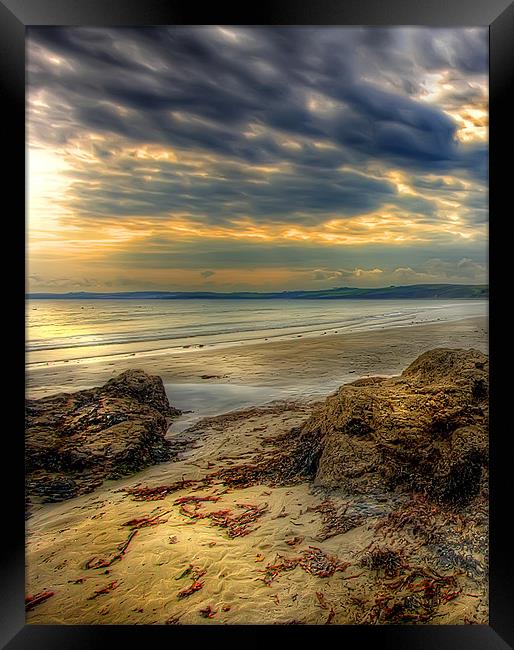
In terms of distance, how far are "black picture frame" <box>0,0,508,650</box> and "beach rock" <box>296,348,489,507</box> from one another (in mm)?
336

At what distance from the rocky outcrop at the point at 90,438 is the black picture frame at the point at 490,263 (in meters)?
0.69

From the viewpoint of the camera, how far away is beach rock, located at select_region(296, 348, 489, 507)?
203cm

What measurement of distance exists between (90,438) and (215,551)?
1191mm

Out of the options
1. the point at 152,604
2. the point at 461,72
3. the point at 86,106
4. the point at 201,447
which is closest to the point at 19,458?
the point at 152,604

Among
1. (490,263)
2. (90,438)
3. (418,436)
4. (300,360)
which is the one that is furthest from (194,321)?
(490,263)

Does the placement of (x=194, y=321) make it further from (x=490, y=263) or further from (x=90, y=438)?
(x=490, y=263)

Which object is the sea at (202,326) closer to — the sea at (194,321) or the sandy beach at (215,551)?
the sea at (194,321)

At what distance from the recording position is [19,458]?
68.1 inches

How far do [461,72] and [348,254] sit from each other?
1.43m

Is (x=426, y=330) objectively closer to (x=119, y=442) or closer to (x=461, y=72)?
(x=461, y=72)

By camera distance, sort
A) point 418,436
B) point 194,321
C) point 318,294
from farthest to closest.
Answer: point 194,321, point 318,294, point 418,436

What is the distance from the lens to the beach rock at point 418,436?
2027 millimetres

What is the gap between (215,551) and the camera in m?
2.00

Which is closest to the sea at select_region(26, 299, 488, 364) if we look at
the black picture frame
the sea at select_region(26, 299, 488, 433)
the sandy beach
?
the sea at select_region(26, 299, 488, 433)
